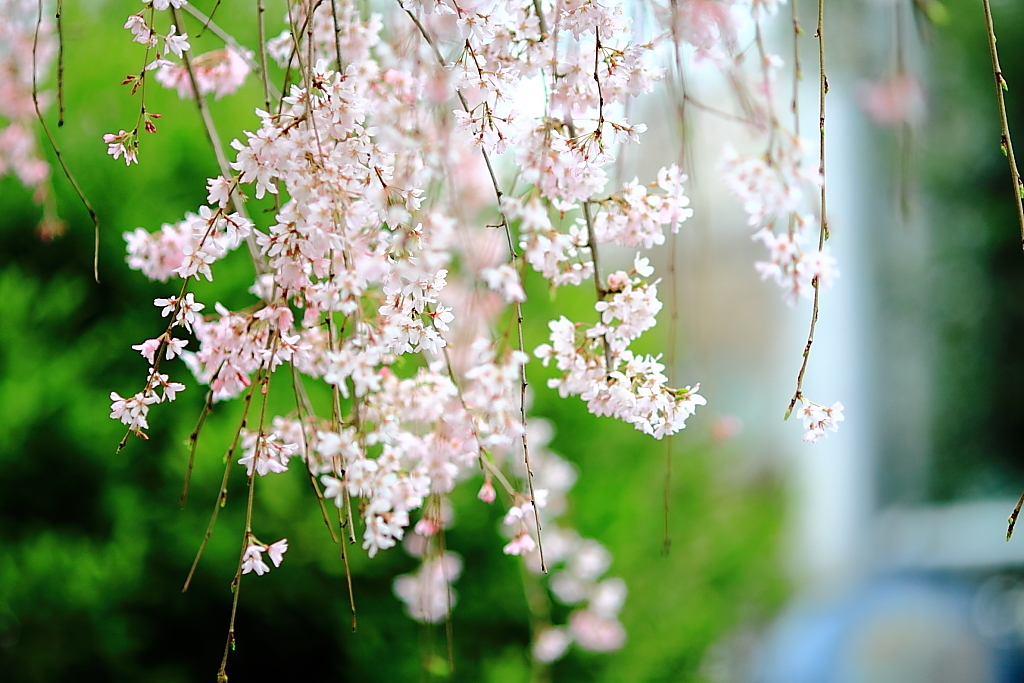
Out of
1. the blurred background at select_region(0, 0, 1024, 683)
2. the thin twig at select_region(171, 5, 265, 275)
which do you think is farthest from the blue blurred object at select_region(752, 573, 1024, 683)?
the thin twig at select_region(171, 5, 265, 275)

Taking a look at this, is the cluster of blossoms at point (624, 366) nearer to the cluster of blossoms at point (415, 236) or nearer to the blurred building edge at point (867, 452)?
the cluster of blossoms at point (415, 236)

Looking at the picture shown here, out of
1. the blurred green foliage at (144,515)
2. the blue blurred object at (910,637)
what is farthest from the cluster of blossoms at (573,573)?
the blue blurred object at (910,637)

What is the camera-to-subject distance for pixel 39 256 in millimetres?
1323

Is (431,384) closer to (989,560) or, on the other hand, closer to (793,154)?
(793,154)

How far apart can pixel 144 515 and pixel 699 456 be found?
128 centimetres

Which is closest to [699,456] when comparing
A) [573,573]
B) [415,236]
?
[573,573]

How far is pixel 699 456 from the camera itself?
1.99 m

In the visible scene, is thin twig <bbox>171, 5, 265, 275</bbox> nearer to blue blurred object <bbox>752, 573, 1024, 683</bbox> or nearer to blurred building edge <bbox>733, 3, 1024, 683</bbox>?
blue blurred object <bbox>752, 573, 1024, 683</bbox>

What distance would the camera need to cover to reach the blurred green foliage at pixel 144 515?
1173mm

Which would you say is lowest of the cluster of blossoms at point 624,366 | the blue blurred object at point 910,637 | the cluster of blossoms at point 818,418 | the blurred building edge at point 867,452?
the cluster of blossoms at point 818,418

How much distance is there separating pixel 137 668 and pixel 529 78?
119 cm

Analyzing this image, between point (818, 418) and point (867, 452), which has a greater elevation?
point (867, 452)

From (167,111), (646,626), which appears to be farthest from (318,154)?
(646,626)

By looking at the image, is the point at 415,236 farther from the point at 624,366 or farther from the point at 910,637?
the point at 910,637
